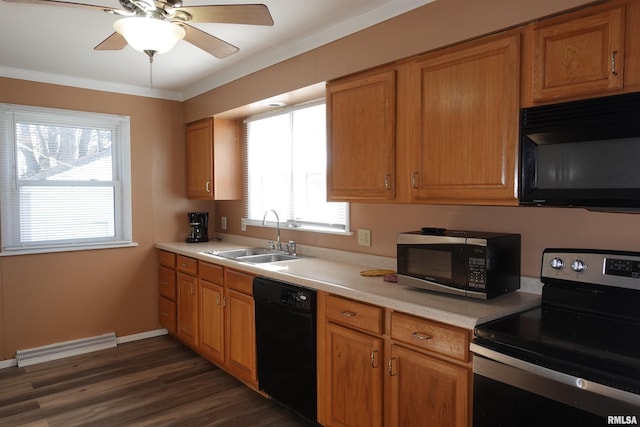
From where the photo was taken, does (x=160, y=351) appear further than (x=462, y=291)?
Yes

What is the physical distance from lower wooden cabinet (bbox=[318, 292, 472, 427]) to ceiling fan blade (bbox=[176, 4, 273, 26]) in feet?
4.50

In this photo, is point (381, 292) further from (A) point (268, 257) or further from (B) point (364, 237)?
(A) point (268, 257)

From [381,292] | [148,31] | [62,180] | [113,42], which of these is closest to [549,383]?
[381,292]

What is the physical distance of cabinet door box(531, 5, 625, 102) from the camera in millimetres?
1514

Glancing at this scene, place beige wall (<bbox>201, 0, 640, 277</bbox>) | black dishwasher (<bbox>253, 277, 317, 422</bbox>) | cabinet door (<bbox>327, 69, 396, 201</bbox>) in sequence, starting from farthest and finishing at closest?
black dishwasher (<bbox>253, 277, 317, 422</bbox>) < cabinet door (<bbox>327, 69, 396, 201</bbox>) < beige wall (<bbox>201, 0, 640, 277</bbox>)

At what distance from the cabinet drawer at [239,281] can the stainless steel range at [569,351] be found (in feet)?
5.38

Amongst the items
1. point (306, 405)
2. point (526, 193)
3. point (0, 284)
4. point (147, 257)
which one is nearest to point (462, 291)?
point (526, 193)

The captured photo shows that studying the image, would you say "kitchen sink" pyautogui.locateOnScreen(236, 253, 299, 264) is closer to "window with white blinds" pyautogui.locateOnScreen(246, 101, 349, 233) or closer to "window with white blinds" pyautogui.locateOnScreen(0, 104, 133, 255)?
"window with white blinds" pyautogui.locateOnScreen(246, 101, 349, 233)

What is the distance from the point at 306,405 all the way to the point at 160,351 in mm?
1956

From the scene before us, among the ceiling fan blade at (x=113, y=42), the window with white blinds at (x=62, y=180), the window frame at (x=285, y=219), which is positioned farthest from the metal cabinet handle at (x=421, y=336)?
the window with white blinds at (x=62, y=180)

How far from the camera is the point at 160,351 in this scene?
12.7 ft

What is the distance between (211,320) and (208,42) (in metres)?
2.10

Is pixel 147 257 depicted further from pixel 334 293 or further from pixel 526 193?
pixel 526 193

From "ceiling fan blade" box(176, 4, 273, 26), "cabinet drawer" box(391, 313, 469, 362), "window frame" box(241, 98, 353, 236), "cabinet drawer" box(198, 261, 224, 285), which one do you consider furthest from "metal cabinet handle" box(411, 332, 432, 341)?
"cabinet drawer" box(198, 261, 224, 285)
